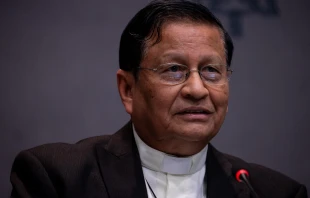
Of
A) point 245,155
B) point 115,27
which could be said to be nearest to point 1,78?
point 115,27

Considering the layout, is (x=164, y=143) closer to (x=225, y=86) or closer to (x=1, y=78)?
(x=225, y=86)

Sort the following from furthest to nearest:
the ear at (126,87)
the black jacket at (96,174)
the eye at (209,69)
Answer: the ear at (126,87), the eye at (209,69), the black jacket at (96,174)

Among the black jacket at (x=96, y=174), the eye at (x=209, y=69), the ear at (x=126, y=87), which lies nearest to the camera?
the black jacket at (x=96, y=174)

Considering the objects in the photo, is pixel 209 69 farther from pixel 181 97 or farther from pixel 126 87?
pixel 126 87

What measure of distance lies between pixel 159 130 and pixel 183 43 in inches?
14.7

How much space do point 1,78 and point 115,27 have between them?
72cm

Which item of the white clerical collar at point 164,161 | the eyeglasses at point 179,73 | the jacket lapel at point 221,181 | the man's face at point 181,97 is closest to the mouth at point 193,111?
the man's face at point 181,97

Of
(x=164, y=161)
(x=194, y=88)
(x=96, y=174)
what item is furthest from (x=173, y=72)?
(x=96, y=174)

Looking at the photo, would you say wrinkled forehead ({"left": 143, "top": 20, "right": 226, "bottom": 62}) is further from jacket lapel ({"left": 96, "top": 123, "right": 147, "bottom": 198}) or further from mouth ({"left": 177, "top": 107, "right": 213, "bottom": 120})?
jacket lapel ({"left": 96, "top": 123, "right": 147, "bottom": 198})

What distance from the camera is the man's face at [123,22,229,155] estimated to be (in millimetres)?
1726

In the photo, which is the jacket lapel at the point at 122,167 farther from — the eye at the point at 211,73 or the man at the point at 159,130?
the eye at the point at 211,73

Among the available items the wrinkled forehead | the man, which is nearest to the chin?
the man

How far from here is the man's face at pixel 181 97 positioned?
67.9 inches

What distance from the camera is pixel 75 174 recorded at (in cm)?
173
